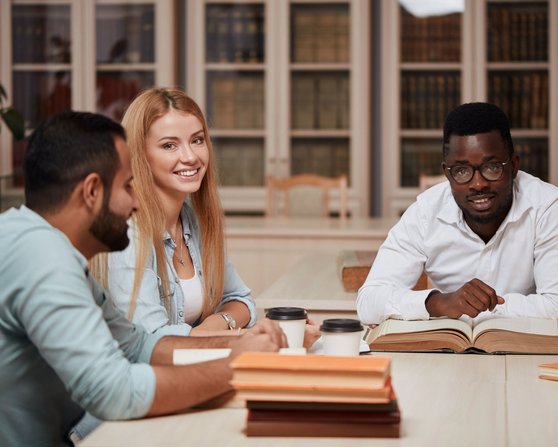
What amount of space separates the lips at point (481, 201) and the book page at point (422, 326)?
355 mm

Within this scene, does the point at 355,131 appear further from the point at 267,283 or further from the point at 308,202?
the point at 267,283

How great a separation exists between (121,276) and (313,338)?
0.47m

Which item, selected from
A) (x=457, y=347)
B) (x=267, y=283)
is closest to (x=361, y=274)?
(x=457, y=347)

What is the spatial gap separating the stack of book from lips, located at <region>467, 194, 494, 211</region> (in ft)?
3.40

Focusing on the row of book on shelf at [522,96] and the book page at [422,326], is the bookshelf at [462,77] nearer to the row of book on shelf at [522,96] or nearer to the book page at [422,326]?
the row of book on shelf at [522,96]

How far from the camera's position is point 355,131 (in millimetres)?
5680

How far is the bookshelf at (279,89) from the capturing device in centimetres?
567

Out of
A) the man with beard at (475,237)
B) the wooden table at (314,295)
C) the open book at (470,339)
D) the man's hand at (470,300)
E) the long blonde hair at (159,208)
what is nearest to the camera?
the open book at (470,339)

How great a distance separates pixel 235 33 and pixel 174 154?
3.59 m

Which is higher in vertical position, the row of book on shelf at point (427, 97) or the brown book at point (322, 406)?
the row of book on shelf at point (427, 97)

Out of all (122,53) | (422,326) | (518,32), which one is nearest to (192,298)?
(422,326)

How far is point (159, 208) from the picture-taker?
2234mm

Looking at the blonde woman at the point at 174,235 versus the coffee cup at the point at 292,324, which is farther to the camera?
the blonde woman at the point at 174,235

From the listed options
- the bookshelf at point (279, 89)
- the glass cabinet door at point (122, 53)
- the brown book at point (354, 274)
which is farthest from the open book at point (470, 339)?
the glass cabinet door at point (122, 53)
